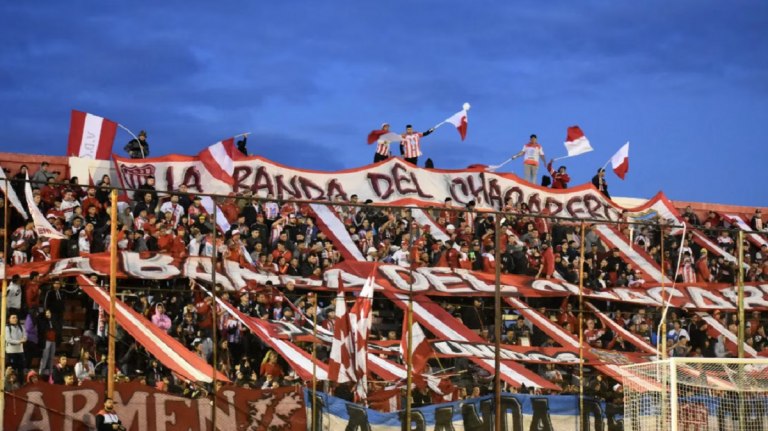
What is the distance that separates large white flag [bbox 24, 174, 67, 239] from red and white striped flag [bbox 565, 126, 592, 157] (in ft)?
63.5

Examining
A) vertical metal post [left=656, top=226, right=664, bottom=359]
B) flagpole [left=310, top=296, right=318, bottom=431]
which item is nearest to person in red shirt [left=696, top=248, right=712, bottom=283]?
vertical metal post [left=656, top=226, right=664, bottom=359]

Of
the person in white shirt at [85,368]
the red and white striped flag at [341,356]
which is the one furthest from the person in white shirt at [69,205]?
the red and white striped flag at [341,356]

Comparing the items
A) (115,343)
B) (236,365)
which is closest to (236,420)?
(236,365)

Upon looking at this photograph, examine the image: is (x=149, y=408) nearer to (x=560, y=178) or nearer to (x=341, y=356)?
(x=341, y=356)

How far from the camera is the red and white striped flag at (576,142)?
3859cm

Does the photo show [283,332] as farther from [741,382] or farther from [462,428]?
[741,382]

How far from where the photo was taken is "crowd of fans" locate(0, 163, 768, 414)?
837 inches

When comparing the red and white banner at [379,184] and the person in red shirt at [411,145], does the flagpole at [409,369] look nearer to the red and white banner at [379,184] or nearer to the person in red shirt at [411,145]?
the red and white banner at [379,184]

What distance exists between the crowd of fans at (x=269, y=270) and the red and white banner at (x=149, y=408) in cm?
19

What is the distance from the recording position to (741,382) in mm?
24766

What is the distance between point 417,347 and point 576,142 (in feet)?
54.8

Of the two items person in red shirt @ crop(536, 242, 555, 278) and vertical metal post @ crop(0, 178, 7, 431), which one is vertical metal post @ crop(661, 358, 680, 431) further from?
vertical metal post @ crop(0, 178, 7, 431)

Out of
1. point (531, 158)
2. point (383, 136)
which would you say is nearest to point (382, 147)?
point (383, 136)

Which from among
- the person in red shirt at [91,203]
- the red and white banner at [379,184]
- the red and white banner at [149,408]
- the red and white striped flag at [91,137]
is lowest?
the red and white banner at [149,408]
